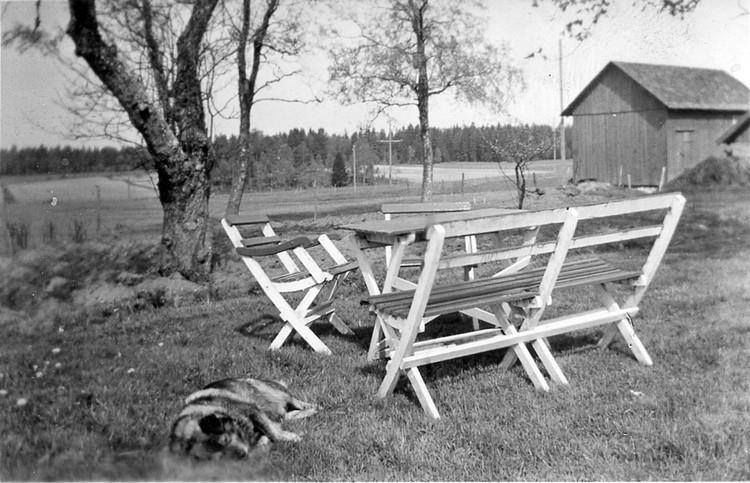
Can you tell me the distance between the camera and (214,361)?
3377mm

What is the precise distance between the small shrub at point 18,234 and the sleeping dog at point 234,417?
143 centimetres

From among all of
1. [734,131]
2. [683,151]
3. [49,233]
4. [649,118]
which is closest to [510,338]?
[49,233]

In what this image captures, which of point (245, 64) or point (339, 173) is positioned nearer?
point (245, 64)

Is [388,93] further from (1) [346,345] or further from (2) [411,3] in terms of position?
(1) [346,345]

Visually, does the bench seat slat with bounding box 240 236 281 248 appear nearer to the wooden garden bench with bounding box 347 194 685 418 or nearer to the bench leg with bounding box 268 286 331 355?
the bench leg with bounding box 268 286 331 355

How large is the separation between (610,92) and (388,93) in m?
4.11

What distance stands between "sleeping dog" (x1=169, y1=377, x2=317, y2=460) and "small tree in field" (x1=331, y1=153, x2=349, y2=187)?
2699mm

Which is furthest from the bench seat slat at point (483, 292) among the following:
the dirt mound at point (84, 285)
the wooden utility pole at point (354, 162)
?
the wooden utility pole at point (354, 162)

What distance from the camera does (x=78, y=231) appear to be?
3572mm

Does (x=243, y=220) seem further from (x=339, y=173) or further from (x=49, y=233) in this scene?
(x=339, y=173)

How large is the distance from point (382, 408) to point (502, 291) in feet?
2.66

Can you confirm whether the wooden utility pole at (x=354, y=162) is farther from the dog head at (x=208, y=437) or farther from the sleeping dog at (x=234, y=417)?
the dog head at (x=208, y=437)

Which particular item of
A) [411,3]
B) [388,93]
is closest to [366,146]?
[388,93]

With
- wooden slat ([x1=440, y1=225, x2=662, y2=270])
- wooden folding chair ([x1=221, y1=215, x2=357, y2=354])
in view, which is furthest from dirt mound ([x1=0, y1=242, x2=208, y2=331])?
wooden slat ([x1=440, y1=225, x2=662, y2=270])
